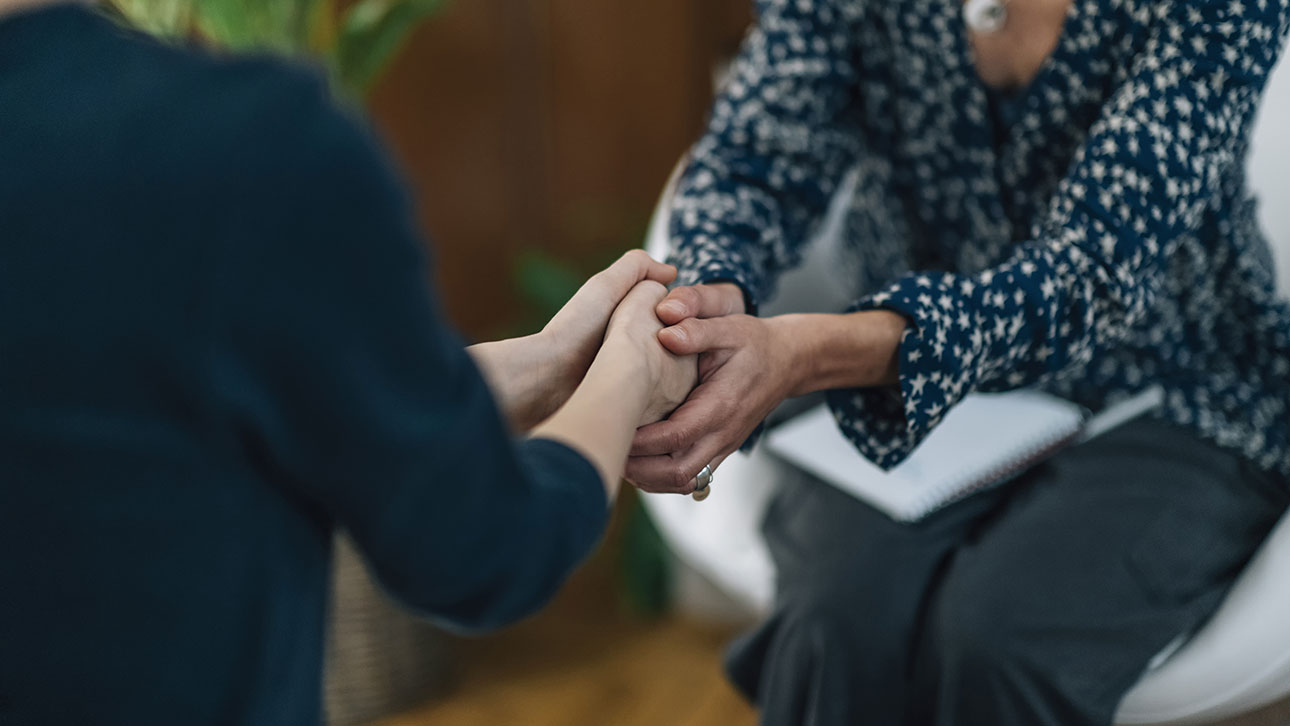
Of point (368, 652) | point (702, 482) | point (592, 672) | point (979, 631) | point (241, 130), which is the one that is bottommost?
point (592, 672)

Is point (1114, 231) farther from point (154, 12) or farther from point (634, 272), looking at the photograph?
point (154, 12)

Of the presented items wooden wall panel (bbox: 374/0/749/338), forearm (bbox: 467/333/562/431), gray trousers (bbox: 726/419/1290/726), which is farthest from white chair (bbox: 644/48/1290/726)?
wooden wall panel (bbox: 374/0/749/338)

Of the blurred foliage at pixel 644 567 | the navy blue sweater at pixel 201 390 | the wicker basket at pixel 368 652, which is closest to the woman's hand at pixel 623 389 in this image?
the navy blue sweater at pixel 201 390

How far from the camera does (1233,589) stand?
1.01 meters

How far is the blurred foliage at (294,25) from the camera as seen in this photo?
155cm

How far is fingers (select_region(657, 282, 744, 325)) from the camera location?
2.99ft

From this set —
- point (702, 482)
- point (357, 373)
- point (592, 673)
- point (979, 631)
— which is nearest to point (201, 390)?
point (357, 373)

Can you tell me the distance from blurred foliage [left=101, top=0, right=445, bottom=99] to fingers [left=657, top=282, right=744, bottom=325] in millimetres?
810

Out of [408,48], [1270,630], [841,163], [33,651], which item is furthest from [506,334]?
[33,651]

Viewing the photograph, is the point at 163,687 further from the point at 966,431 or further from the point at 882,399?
the point at 966,431

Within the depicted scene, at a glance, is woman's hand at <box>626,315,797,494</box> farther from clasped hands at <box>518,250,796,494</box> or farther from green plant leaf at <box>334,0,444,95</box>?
green plant leaf at <box>334,0,444,95</box>

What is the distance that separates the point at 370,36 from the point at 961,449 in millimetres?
1001

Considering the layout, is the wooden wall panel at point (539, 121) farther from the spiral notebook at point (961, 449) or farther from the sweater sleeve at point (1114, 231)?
the sweater sleeve at point (1114, 231)

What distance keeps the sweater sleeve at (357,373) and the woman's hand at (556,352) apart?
0.28 m
